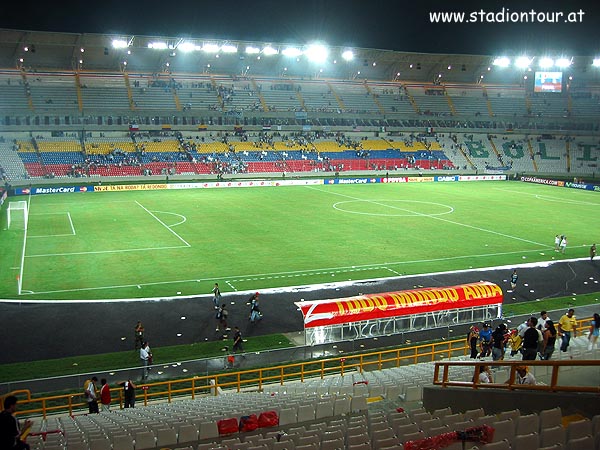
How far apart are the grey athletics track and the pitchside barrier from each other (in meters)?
2.47

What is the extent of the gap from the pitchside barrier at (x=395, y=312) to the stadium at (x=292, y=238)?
0.09 m

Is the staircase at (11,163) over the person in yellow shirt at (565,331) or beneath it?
over

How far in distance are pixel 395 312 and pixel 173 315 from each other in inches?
393

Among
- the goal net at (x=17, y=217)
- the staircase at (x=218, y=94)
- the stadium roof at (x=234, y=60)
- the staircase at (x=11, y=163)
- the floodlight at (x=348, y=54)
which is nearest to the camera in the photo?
the goal net at (x=17, y=217)

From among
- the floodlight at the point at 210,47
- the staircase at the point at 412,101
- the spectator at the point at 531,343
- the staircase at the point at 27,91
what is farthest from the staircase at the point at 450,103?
the spectator at the point at 531,343

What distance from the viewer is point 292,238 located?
141ft

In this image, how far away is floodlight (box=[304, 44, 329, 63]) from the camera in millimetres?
92081

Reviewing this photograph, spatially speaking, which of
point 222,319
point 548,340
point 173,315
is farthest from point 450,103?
point 548,340

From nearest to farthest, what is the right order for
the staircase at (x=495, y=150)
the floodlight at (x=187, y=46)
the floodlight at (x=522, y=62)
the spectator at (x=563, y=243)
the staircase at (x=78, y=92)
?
the spectator at (x=563, y=243) < the staircase at (x=78, y=92) < the floodlight at (x=187, y=46) < the staircase at (x=495, y=150) < the floodlight at (x=522, y=62)

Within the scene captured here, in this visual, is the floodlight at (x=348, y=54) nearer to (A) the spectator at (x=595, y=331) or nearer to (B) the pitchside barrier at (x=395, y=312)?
(B) the pitchside barrier at (x=395, y=312)

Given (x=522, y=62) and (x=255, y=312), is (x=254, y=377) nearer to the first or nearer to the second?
(x=255, y=312)

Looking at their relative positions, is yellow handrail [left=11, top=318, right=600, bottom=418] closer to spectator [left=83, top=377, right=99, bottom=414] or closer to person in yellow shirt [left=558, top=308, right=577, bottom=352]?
spectator [left=83, top=377, right=99, bottom=414]

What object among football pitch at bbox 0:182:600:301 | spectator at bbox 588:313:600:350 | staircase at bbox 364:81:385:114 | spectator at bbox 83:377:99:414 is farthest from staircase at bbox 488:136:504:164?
spectator at bbox 83:377:99:414

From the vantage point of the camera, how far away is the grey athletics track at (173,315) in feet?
76.0
